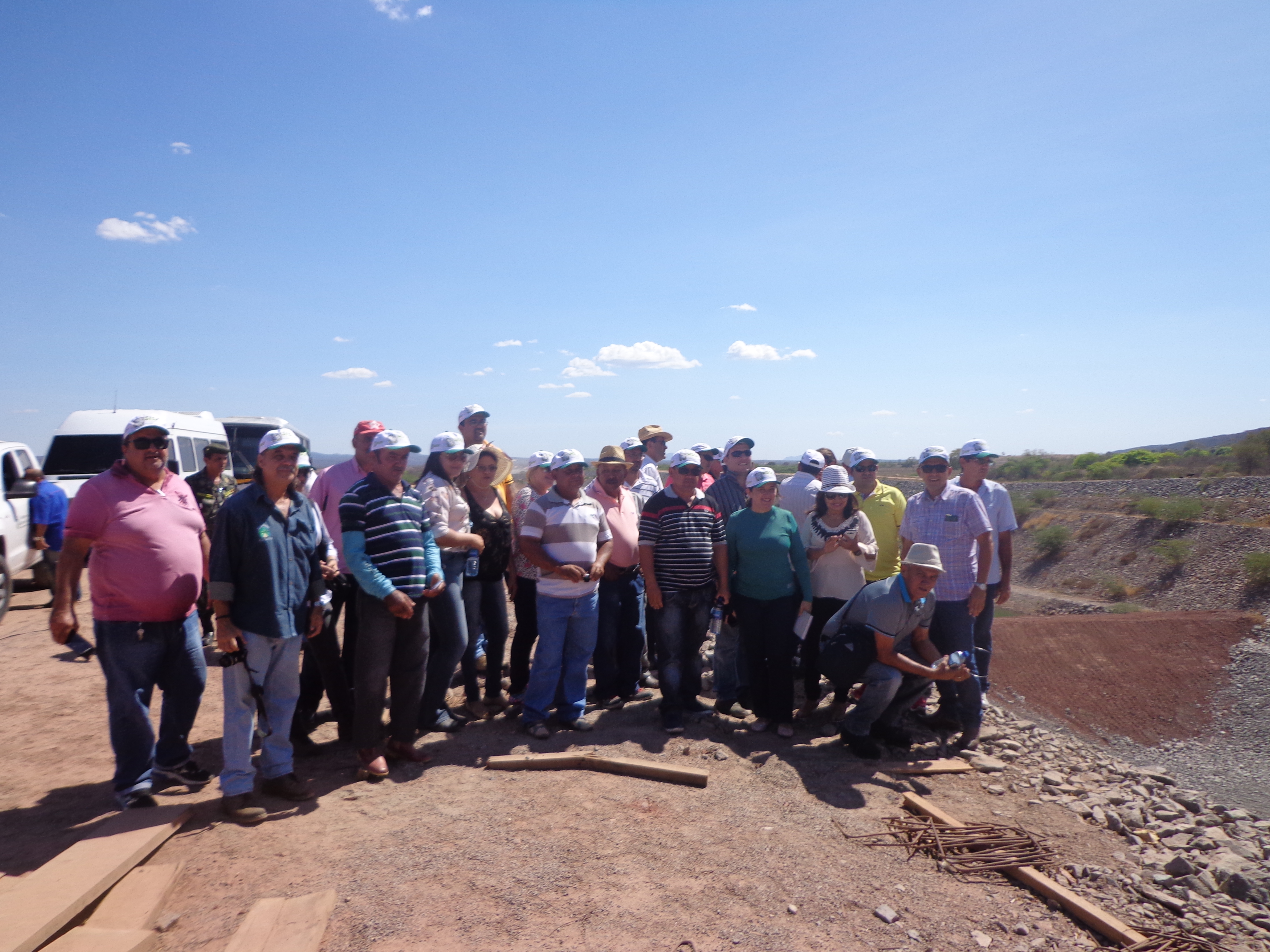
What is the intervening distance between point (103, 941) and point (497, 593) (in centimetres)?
303

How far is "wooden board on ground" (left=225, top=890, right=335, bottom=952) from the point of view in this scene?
275 cm

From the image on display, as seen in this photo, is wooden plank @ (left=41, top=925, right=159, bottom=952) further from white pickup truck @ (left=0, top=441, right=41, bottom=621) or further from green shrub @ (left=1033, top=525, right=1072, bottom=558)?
green shrub @ (left=1033, top=525, right=1072, bottom=558)

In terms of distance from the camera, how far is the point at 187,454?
13.0m

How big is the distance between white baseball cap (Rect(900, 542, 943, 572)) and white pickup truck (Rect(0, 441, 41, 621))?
32.0 feet

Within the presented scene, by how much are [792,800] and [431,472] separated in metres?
3.26

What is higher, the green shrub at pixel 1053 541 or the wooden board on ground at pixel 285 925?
the wooden board on ground at pixel 285 925

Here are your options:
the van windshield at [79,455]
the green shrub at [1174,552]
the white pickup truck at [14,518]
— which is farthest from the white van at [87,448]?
the green shrub at [1174,552]

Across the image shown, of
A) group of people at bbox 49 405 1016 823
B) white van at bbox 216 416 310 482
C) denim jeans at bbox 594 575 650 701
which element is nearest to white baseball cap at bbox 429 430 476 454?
group of people at bbox 49 405 1016 823

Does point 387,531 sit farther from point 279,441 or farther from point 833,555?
point 833,555

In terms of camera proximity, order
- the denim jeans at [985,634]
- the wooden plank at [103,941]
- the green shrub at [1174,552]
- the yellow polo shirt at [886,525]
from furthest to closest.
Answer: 1. the green shrub at [1174,552]
2. the denim jeans at [985,634]
3. the yellow polo shirt at [886,525]
4. the wooden plank at [103,941]

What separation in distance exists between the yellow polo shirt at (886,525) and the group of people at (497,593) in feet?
0.06

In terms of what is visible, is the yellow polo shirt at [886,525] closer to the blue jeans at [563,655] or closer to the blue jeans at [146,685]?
the blue jeans at [563,655]

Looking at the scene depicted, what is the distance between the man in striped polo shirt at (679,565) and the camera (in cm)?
535

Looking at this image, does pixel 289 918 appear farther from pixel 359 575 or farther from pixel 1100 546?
pixel 1100 546
